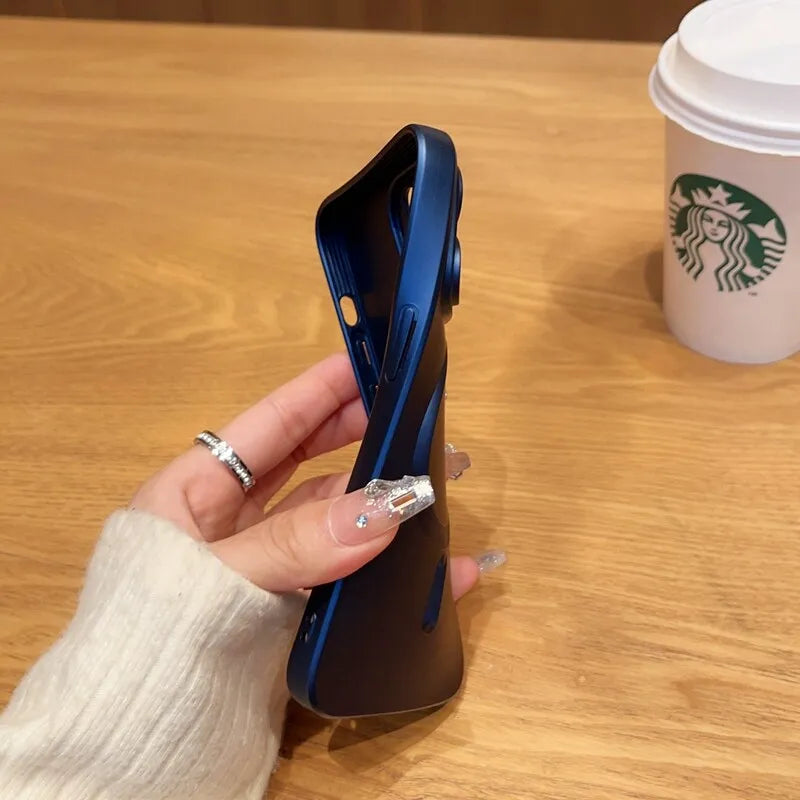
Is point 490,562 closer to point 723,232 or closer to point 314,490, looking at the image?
point 314,490

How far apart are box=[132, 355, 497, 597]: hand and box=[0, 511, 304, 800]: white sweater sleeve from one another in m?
0.02

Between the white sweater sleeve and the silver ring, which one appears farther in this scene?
the silver ring

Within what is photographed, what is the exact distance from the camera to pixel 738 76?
1.48 feet

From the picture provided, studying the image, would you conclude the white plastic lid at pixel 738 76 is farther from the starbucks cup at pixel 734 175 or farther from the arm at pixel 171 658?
the arm at pixel 171 658

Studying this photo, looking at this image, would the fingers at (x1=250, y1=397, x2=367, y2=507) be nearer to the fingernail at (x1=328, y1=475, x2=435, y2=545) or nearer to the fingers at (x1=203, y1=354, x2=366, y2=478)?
the fingers at (x1=203, y1=354, x2=366, y2=478)

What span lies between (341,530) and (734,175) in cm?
29

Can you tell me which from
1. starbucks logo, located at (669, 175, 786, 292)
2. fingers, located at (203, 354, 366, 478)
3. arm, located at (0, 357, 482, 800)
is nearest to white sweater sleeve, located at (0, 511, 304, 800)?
arm, located at (0, 357, 482, 800)

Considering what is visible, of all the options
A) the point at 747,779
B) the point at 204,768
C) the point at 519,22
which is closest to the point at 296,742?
the point at 204,768

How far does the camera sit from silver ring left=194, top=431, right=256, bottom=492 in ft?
1.54

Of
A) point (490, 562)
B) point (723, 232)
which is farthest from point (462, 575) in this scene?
point (723, 232)

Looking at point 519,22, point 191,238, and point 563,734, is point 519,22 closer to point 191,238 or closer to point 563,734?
point 191,238

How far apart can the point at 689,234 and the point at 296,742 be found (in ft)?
1.14

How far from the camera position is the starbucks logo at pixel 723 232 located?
0.49 metres

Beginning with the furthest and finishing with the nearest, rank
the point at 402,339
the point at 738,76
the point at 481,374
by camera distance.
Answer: the point at 481,374, the point at 738,76, the point at 402,339
